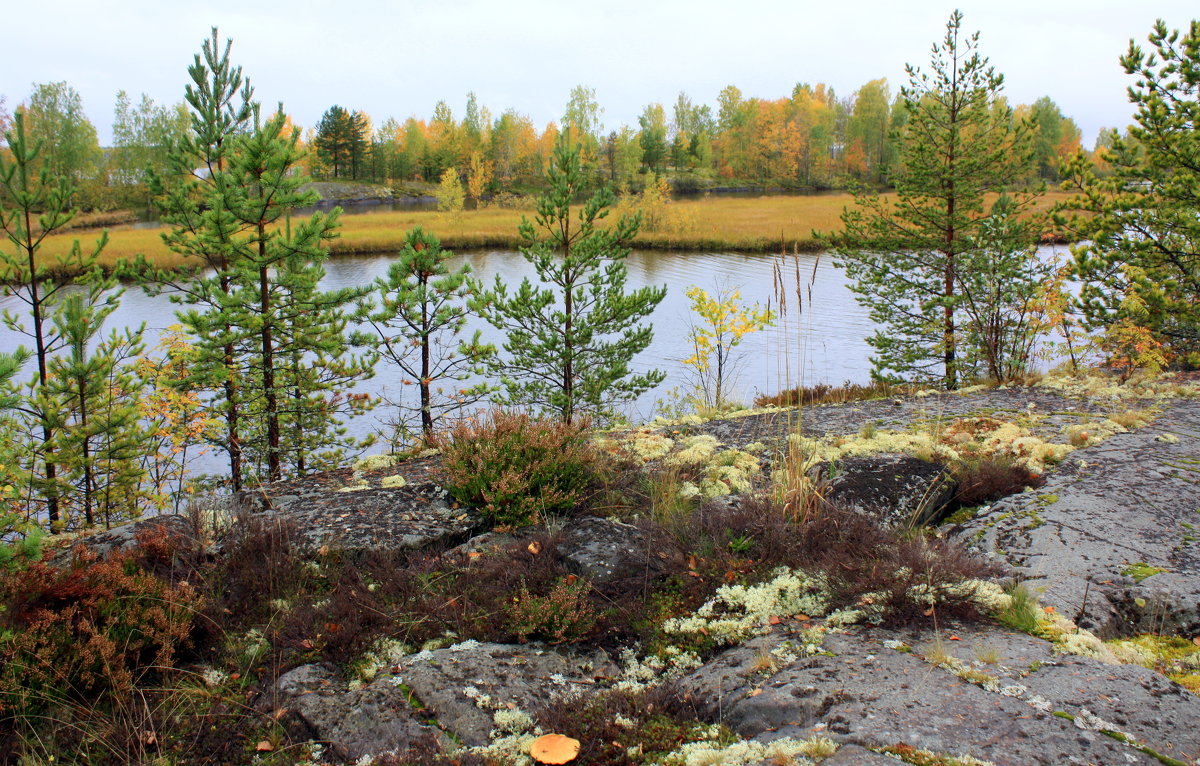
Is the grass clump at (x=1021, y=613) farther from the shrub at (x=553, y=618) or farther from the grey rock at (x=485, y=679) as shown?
the shrub at (x=553, y=618)

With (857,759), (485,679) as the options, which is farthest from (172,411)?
(857,759)

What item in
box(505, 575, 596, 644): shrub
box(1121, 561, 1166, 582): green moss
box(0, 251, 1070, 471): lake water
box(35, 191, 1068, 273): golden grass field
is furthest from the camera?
box(35, 191, 1068, 273): golden grass field

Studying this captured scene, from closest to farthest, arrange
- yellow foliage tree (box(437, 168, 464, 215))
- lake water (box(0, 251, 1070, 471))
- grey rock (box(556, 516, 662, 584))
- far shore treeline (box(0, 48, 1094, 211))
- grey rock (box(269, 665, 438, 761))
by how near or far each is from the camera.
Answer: grey rock (box(269, 665, 438, 761))
grey rock (box(556, 516, 662, 584))
lake water (box(0, 251, 1070, 471))
yellow foliage tree (box(437, 168, 464, 215))
far shore treeline (box(0, 48, 1094, 211))

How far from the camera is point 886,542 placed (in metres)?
3.87

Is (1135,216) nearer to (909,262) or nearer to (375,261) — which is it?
(909,262)

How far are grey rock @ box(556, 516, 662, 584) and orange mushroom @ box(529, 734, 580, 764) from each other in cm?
127

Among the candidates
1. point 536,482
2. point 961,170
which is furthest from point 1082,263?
point 536,482

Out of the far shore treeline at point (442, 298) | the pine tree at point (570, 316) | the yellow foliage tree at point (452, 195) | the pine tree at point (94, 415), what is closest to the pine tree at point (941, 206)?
→ the far shore treeline at point (442, 298)

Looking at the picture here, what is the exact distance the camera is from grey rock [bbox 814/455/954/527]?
462 cm

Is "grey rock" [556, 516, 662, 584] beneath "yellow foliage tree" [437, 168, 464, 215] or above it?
beneath

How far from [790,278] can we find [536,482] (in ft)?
83.6

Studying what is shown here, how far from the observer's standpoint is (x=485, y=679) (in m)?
3.06

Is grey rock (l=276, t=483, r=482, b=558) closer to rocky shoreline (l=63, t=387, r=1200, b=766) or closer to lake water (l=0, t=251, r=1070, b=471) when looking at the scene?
rocky shoreline (l=63, t=387, r=1200, b=766)

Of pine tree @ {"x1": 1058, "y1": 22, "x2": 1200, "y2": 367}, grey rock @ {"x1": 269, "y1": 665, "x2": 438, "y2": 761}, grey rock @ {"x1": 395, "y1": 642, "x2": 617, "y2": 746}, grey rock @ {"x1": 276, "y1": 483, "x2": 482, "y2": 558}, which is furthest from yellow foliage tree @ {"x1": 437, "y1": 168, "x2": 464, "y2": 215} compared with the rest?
grey rock @ {"x1": 269, "y1": 665, "x2": 438, "y2": 761}
